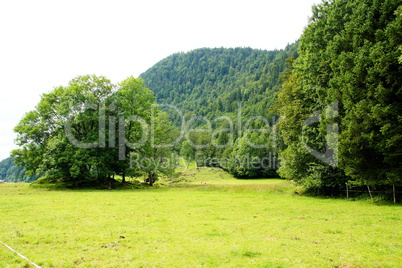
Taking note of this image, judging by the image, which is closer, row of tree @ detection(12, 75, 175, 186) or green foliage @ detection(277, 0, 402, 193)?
green foliage @ detection(277, 0, 402, 193)

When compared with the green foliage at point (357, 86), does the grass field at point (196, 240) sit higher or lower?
lower

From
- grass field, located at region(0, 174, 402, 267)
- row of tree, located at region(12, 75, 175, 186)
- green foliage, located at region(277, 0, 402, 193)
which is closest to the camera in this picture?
grass field, located at region(0, 174, 402, 267)

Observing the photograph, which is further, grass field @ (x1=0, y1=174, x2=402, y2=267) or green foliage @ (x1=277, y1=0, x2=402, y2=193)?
green foliage @ (x1=277, y1=0, x2=402, y2=193)

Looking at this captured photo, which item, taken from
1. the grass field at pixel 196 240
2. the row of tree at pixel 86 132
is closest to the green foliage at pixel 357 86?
the grass field at pixel 196 240

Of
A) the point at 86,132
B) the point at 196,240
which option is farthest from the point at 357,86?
the point at 86,132

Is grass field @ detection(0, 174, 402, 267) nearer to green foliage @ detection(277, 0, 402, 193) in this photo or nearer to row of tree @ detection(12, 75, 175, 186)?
green foliage @ detection(277, 0, 402, 193)

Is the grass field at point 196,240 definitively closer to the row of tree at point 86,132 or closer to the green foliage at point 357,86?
the green foliage at point 357,86

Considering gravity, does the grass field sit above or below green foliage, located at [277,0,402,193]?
below

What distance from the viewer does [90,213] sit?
54.9ft

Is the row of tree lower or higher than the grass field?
higher

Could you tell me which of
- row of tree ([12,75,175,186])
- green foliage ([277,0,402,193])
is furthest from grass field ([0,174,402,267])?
row of tree ([12,75,175,186])

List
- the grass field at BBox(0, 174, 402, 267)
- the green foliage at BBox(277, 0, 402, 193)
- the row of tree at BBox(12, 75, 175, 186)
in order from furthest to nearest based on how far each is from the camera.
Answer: the row of tree at BBox(12, 75, 175, 186)
the green foliage at BBox(277, 0, 402, 193)
the grass field at BBox(0, 174, 402, 267)

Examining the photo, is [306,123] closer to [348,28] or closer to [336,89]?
[336,89]

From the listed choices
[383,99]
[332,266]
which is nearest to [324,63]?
[383,99]
